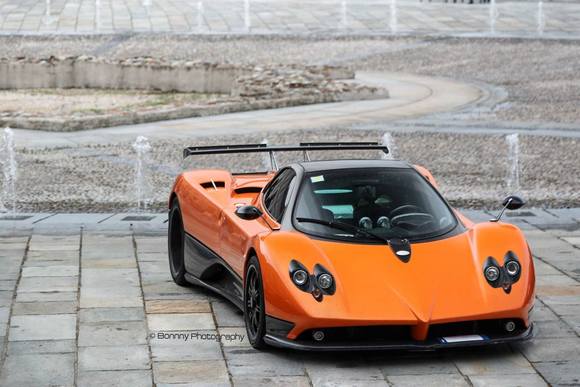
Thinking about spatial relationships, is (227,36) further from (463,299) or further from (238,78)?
(463,299)

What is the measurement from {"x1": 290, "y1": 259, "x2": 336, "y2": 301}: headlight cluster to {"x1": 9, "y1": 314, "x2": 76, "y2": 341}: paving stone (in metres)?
1.54

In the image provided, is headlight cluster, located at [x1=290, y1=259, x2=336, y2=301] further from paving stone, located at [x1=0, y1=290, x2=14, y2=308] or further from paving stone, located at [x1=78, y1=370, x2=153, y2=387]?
paving stone, located at [x1=0, y1=290, x2=14, y2=308]

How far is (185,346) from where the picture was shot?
321 inches

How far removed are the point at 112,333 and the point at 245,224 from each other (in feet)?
3.74

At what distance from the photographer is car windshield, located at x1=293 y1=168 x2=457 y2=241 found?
8.40 metres

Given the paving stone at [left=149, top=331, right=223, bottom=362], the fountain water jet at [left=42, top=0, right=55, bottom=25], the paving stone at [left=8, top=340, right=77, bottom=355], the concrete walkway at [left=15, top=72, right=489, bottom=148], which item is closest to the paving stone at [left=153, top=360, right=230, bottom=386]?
the paving stone at [left=149, top=331, right=223, bottom=362]

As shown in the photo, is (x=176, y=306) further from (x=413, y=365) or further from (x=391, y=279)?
(x=413, y=365)

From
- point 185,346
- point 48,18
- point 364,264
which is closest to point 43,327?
point 185,346

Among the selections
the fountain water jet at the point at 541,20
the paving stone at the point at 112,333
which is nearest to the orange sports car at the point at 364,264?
the paving stone at the point at 112,333

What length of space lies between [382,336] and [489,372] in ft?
2.09

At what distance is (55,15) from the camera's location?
131ft

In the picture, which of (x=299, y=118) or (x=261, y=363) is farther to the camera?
(x=299, y=118)

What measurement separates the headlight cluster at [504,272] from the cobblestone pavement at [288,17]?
2719 centimetres

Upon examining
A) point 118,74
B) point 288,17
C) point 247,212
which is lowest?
point 118,74
